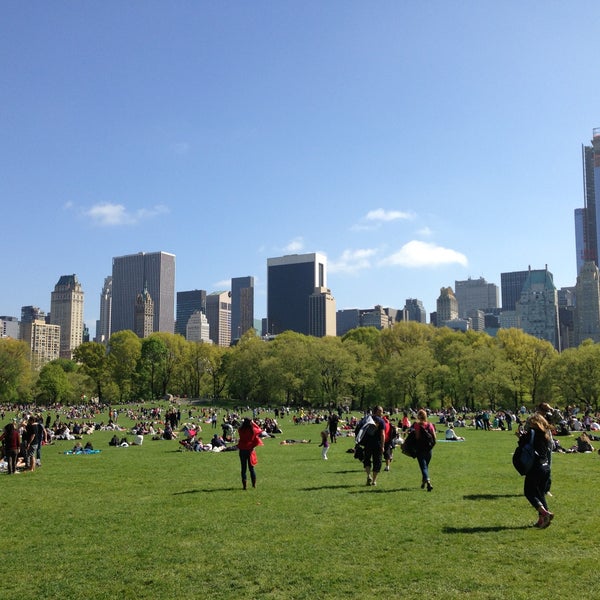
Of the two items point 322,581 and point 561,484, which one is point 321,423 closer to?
point 561,484

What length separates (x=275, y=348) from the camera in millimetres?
96812

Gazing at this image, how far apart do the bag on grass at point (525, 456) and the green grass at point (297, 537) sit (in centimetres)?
90

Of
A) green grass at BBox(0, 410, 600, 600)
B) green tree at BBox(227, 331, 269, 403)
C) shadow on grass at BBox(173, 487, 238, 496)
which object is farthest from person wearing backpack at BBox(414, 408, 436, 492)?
green tree at BBox(227, 331, 269, 403)

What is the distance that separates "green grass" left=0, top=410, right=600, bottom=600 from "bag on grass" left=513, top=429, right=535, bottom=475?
90 centimetres

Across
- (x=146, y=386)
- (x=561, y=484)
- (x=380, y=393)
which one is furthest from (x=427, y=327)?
(x=561, y=484)

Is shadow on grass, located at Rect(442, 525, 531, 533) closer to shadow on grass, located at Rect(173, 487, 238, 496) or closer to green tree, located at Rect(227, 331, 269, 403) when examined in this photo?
shadow on grass, located at Rect(173, 487, 238, 496)

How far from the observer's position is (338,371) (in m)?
81.8

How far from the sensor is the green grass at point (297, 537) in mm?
7359

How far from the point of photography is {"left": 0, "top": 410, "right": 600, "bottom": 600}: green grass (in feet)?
24.1

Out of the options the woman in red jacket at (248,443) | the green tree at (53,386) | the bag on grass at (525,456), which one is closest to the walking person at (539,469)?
the bag on grass at (525,456)

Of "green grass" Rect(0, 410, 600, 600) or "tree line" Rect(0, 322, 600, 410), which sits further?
"tree line" Rect(0, 322, 600, 410)

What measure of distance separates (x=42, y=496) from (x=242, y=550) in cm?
718

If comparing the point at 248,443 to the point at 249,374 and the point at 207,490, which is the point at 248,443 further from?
the point at 249,374

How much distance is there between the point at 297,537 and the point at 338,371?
72.8 meters
